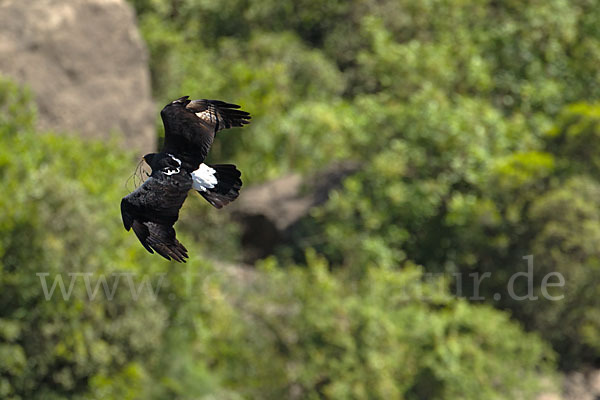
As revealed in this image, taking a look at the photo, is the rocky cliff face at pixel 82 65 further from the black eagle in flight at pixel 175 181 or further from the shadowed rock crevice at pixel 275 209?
the black eagle in flight at pixel 175 181

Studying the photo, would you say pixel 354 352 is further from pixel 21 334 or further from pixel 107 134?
pixel 107 134

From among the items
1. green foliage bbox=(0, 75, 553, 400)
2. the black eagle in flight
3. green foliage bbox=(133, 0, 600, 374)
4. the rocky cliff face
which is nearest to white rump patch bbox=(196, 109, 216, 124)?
the black eagle in flight

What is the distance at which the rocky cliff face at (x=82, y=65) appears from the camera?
12648mm

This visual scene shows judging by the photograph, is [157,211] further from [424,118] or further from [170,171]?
[424,118]

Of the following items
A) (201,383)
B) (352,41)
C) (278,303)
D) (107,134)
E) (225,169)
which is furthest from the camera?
(352,41)

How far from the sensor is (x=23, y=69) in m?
12.6

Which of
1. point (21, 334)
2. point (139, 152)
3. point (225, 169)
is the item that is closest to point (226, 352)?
point (21, 334)

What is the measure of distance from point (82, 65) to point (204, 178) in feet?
25.6

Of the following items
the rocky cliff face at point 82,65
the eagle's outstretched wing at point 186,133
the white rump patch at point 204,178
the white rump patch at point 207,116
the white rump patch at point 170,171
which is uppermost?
the rocky cliff face at point 82,65

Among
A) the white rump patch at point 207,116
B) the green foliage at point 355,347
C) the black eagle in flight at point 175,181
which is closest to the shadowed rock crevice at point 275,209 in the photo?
the green foliage at point 355,347

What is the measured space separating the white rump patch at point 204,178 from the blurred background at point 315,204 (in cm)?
458

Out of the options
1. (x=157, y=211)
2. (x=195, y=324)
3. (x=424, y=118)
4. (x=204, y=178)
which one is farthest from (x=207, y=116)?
(x=424, y=118)

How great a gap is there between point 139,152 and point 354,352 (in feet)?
11.5

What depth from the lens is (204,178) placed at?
5.57 metres
